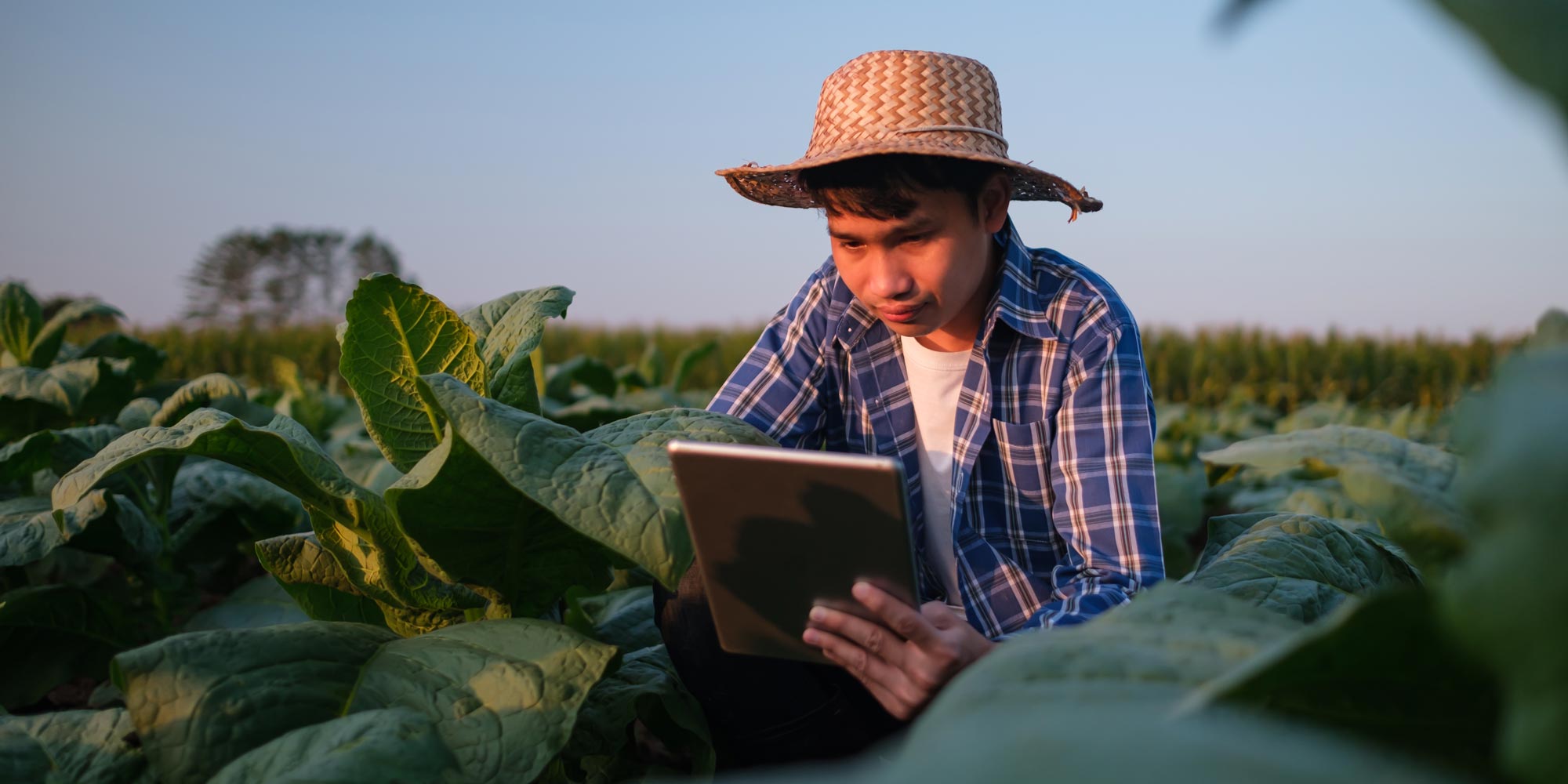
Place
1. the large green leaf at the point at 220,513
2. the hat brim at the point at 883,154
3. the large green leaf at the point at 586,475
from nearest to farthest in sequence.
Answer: the large green leaf at the point at 586,475
the hat brim at the point at 883,154
the large green leaf at the point at 220,513

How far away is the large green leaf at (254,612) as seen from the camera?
88.2 inches

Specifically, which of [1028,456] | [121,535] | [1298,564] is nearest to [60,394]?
[121,535]

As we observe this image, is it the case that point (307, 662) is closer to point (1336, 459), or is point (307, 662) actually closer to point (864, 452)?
point (1336, 459)

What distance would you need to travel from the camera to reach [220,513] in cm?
253

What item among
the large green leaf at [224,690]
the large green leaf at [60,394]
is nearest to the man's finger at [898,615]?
the large green leaf at [224,690]

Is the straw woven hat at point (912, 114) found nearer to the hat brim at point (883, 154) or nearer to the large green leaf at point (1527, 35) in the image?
the hat brim at point (883, 154)

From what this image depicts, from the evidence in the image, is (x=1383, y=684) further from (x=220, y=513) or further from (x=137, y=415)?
(x=137, y=415)

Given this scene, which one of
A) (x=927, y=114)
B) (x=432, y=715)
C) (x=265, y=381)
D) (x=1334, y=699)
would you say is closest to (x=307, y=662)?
(x=432, y=715)


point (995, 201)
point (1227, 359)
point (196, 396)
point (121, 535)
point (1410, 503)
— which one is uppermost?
point (995, 201)

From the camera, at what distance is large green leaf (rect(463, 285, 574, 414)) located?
5.32 feet

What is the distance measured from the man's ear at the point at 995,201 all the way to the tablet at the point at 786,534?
Answer: 997 millimetres

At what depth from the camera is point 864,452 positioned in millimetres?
2543

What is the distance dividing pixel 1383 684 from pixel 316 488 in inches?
49.5

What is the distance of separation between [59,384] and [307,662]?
1.73m
